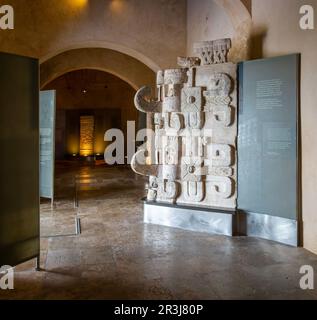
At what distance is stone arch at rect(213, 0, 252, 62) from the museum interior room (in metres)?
0.02

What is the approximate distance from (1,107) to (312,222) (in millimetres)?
3566

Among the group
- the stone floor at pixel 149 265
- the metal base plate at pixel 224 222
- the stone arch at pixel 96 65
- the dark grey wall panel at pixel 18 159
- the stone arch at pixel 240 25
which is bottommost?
the stone floor at pixel 149 265

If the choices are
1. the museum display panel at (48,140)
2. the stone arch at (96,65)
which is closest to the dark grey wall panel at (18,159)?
the museum display panel at (48,140)

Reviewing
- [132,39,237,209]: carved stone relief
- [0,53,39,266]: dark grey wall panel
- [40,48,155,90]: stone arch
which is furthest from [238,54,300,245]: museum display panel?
[40,48,155,90]: stone arch

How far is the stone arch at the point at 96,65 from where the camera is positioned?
10438mm

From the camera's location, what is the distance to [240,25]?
18.6ft

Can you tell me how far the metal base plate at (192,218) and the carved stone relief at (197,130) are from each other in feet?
0.47

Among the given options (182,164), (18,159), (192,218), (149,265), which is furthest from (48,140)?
(149,265)

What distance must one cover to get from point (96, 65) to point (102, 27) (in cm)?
308

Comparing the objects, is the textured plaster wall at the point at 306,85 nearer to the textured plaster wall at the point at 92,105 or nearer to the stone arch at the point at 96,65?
the stone arch at the point at 96,65

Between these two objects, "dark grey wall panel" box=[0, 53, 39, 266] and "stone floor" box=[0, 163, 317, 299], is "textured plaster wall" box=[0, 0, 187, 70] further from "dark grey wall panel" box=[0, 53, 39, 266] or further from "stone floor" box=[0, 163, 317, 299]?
"dark grey wall panel" box=[0, 53, 39, 266]

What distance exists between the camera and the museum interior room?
3.33 meters

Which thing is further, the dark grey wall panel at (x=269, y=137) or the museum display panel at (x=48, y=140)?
the museum display panel at (x=48, y=140)

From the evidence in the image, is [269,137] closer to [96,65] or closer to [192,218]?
[192,218]
